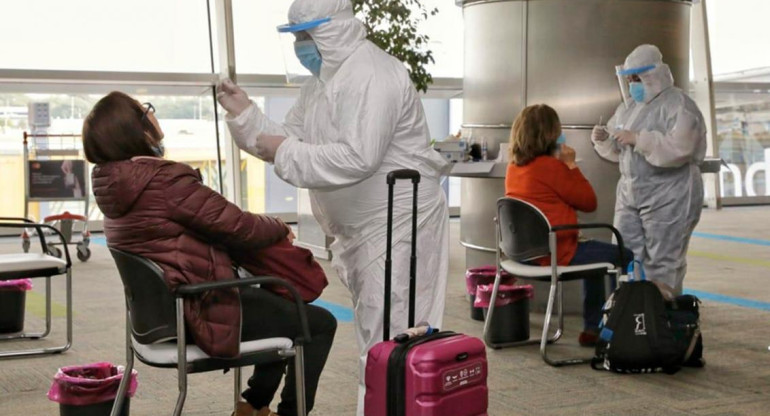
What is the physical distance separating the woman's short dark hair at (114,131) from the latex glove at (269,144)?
317 mm

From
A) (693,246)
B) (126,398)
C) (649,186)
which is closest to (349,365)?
(126,398)

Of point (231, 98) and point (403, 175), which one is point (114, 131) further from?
point (403, 175)

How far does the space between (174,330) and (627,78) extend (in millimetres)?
3362

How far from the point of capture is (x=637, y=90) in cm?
552

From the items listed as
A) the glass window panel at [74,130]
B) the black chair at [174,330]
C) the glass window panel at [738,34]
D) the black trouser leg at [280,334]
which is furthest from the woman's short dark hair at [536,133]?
the glass window panel at [738,34]

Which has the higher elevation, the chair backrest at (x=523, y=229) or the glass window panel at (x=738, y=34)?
the glass window panel at (x=738, y=34)

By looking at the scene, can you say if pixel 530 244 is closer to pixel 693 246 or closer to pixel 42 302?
pixel 42 302

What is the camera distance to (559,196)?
5.02 m

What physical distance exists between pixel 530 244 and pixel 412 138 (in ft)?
6.14

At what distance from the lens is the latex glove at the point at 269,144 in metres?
3.01

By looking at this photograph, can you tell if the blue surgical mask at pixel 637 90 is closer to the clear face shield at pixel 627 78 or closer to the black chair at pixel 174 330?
the clear face shield at pixel 627 78

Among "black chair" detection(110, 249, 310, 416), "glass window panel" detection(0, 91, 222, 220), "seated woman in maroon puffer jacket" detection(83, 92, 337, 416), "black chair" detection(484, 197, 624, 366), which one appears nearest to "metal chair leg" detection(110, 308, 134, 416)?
"black chair" detection(110, 249, 310, 416)

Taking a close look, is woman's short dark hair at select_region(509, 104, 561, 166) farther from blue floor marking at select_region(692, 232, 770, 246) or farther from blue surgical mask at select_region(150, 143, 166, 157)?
blue floor marking at select_region(692, 232, 770, 246)

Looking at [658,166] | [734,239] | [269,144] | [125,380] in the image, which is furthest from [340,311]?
[734,239]
